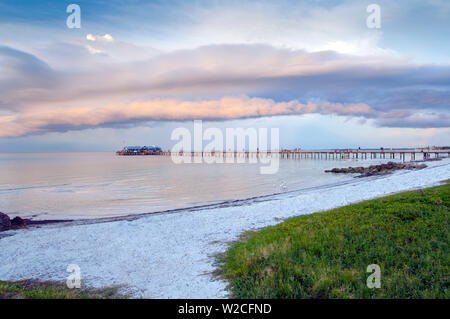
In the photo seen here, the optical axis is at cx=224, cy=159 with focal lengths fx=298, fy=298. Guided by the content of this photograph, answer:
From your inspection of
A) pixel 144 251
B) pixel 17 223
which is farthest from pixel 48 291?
pixel 17 223

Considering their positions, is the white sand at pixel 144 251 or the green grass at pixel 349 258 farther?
the white sand at pixel 144 251

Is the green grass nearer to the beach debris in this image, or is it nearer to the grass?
the grass

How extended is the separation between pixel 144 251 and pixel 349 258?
6352 millimetres

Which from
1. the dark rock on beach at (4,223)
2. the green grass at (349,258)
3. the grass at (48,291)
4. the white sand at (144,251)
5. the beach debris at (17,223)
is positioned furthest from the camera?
the beach debris at (17,223)

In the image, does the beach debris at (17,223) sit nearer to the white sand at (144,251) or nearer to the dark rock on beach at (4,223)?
the dark rock on beach at (4,223)

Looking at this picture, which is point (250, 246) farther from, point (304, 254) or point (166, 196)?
point (166, 196)

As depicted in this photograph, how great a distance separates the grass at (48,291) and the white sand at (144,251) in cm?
37

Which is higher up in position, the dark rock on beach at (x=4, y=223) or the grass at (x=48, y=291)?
the grass at (x=48, y=291)

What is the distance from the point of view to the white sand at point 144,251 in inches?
278

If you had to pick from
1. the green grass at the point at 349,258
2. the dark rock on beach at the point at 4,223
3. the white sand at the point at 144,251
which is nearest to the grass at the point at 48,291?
the white sand at the point at 144,251

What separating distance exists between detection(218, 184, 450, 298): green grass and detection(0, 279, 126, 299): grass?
8.80 feet
